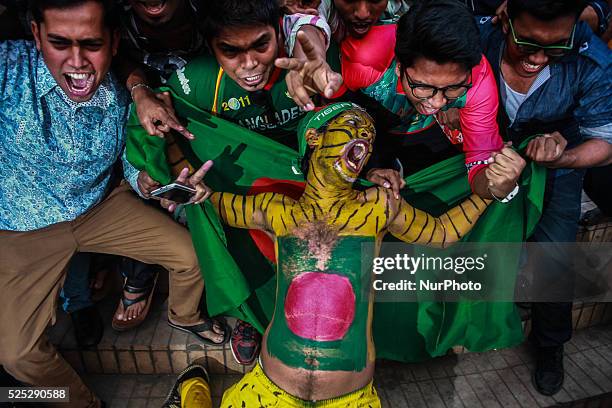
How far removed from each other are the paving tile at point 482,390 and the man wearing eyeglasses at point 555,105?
323 millimetres

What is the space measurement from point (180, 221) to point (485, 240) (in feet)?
5.89

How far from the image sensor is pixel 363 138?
227 cm

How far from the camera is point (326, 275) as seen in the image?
2.22m

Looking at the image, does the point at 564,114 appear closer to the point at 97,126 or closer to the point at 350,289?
the point at 350,289

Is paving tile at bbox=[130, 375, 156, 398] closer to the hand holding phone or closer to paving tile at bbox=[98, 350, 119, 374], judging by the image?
paving tile at bbox=[98, 350, 119, 374]

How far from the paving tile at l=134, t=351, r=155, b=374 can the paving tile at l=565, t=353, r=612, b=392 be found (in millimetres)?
2687

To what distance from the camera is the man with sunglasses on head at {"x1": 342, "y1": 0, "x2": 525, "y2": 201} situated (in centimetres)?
216

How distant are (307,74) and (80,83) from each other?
1.12m

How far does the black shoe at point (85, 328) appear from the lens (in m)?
2.94

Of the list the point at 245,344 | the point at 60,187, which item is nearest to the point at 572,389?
the point at 245,344

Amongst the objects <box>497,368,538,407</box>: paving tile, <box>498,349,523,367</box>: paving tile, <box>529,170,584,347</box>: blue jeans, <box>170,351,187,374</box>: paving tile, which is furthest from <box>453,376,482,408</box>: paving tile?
<box>170,351,187,374</box>: paving tile

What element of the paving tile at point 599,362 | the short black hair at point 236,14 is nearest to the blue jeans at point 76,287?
the short black hair at point 236,14

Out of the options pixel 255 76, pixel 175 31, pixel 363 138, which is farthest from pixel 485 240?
pixel 175 31

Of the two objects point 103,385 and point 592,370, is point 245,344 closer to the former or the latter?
point 103,385
